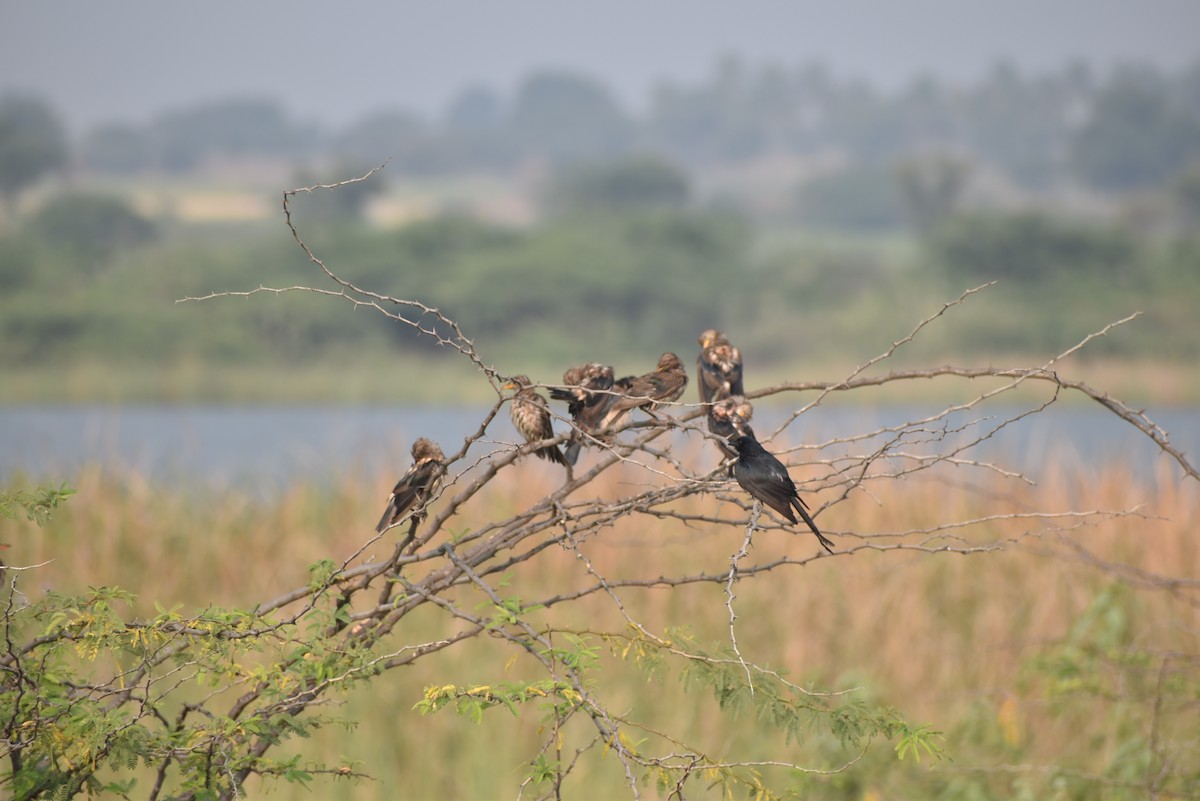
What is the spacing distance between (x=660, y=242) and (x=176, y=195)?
54882mm

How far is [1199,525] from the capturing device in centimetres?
888

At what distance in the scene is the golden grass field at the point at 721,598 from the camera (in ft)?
22.2

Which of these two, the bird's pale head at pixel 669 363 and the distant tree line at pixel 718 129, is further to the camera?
the distant tree line at pixel 718 129

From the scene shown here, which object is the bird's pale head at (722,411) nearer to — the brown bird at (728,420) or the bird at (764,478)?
the brown bird at (728,420)

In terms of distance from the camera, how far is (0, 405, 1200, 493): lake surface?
35.9 feet

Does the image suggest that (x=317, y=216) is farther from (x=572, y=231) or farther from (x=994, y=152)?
(x=994, y=152)

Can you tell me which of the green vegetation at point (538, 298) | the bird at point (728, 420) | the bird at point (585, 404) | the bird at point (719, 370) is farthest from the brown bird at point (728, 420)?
the green vegetation at point (538, 298)

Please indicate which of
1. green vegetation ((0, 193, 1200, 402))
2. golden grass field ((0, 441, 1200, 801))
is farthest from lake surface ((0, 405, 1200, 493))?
green vegetation ((0, 193, 1200, 402))

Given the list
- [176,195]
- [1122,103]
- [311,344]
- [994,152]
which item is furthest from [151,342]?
[994,152]

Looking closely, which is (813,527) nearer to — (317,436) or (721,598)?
(721,598)

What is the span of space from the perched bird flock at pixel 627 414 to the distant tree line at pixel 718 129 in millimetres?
117712

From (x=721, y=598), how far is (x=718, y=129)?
13689 cm

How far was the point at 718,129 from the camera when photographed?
461 ft

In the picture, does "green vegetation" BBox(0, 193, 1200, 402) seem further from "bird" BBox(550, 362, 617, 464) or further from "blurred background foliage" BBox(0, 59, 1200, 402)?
"bird" BBox(550, 362, 617, 464)
